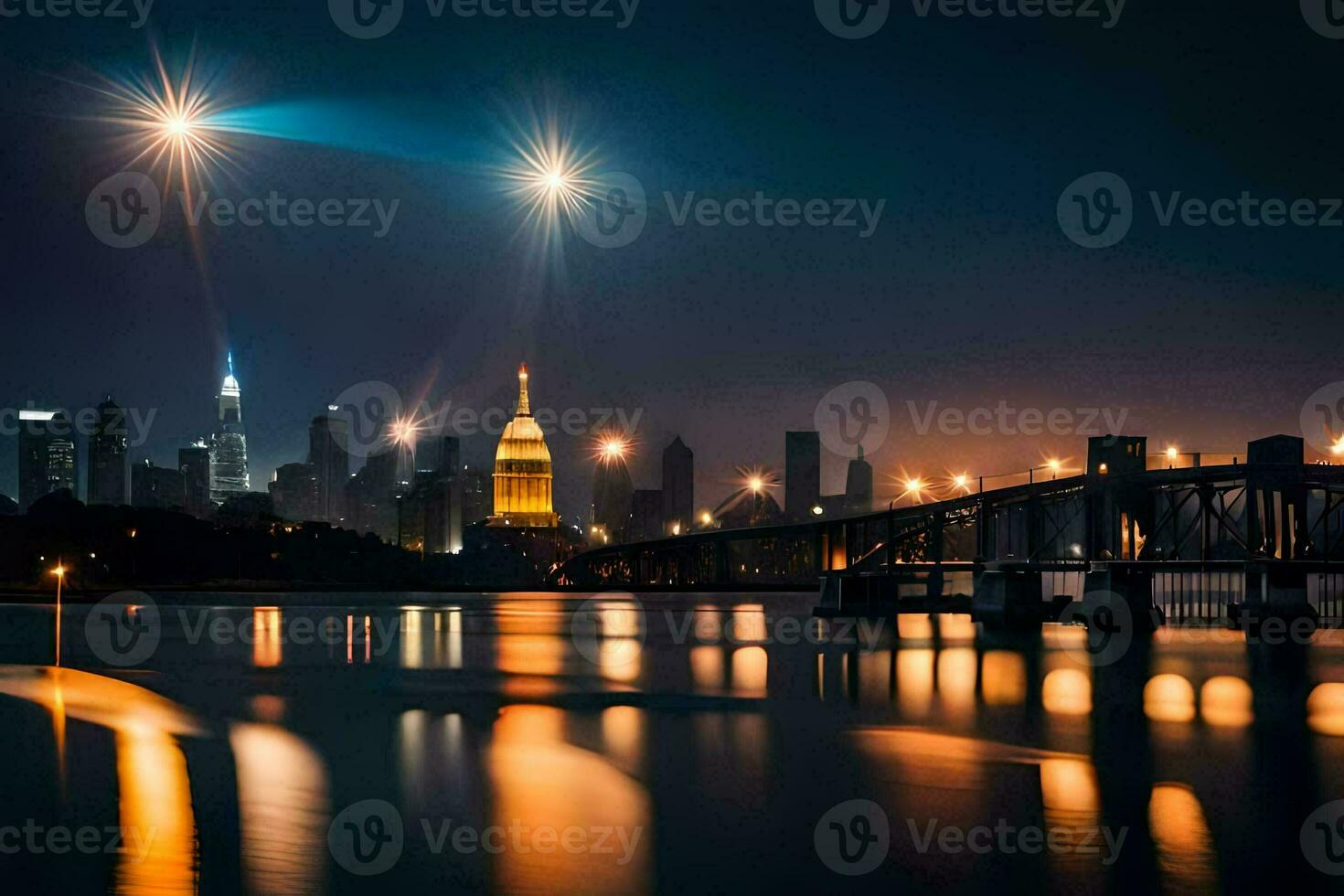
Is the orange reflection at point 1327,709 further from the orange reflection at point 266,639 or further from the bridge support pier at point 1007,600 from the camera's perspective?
the bridge support pier at point 1007,600

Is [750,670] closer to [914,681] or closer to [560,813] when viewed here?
[914,681]

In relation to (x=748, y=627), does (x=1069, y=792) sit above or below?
above

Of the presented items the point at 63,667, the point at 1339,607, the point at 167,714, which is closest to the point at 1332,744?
the point at 167,714

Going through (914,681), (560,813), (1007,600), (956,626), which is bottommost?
(956,626)

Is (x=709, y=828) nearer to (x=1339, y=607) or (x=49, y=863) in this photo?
(x=49, y=863)

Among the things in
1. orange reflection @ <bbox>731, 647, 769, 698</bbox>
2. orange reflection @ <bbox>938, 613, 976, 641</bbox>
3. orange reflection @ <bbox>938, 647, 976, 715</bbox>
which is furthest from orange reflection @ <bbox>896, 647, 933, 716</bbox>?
orange reflection @ <bbox>938, 613, 976, 641</bbox>

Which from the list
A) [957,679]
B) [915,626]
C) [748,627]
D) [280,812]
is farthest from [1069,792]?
[915,626]
